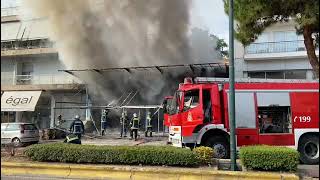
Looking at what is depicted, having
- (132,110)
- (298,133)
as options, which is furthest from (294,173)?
(132,110)

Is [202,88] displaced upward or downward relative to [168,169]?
upward

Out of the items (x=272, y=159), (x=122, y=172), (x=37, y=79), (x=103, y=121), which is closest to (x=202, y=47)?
(x=103, y=121)

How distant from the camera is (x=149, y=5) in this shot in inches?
948

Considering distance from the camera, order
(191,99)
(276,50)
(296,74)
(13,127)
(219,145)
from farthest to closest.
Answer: (276,50) → (296,74) → (13,127) → (191,99) → (219,145)

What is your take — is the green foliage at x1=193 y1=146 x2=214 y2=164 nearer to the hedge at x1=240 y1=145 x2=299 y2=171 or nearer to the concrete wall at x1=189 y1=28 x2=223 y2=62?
the hedge at x1=240 y1=145 x2=299 y2=171

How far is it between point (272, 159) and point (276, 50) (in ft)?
56.7

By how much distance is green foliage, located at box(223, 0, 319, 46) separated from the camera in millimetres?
9883

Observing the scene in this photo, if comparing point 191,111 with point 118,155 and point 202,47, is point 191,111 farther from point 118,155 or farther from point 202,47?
point 202,47

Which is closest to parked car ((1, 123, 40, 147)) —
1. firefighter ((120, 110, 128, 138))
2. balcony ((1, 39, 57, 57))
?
firefighter ((120, 110, 128, 138))

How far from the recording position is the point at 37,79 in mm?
30750

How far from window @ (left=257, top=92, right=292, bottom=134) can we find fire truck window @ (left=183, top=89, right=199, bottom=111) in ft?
6.38

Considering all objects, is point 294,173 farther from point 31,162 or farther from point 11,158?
point 11,158

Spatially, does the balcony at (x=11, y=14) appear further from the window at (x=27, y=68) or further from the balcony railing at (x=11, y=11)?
the window at (x=27, y=68)

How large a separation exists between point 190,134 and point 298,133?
334 centimetres
